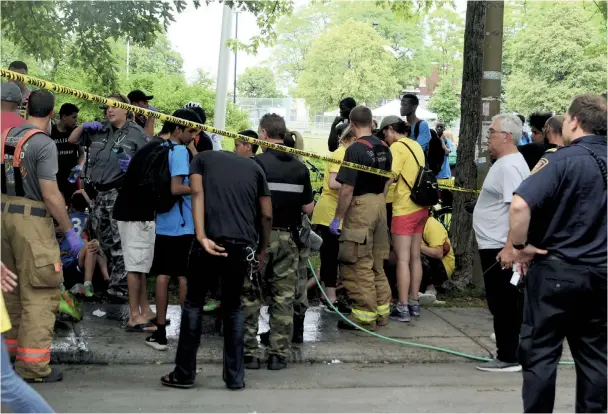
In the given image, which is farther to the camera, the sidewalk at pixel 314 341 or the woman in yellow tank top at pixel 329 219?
the woman in yellow tank top at pixel 329 219

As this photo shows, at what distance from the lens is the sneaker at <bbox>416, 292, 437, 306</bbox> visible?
876 cm

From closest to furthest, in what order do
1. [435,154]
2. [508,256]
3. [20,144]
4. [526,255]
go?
[526,255], [508,256], [20,144], [435,154]

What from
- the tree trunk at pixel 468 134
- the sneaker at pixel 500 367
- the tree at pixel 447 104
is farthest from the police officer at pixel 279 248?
the tree at pixel 447 104

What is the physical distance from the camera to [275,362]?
6535 millimetres

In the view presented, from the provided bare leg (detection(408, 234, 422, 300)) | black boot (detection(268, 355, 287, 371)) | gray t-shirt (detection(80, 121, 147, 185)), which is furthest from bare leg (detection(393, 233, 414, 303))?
gray t-shirt (detection(80, 121, 147, 185))

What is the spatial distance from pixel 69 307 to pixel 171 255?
1112 mm

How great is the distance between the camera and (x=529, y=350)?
15.1 feet

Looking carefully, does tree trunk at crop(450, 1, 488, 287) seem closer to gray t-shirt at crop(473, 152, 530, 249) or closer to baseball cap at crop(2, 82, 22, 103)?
gray t-shirt at crop(473, 152, 530, 249)

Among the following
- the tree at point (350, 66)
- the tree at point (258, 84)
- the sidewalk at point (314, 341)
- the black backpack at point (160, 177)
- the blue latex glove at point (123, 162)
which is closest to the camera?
the sidewalk at point (314, 341)

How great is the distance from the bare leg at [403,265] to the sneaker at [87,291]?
302 centimetres

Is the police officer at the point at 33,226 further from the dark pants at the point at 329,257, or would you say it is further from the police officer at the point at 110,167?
the dark pants at the point at 329,257

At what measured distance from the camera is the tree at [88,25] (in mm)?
8406

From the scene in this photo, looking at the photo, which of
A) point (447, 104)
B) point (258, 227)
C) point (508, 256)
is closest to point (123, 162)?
point (258, 227)

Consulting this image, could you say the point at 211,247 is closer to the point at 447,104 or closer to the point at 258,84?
the point at 447,104
